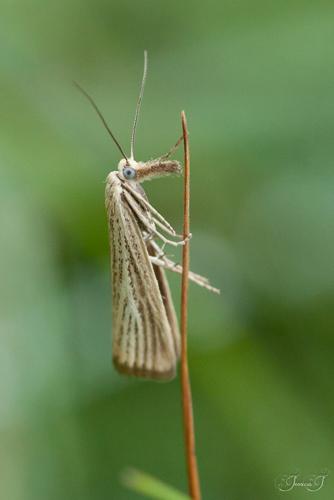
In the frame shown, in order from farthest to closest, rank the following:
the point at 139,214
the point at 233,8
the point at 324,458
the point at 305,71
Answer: the point at 233,8
the point at 305,71
the point at 324,458
the point at 139,214

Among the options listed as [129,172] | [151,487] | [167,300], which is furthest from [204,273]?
[151,487]

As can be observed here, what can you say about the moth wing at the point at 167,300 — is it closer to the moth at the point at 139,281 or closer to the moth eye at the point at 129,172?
the moth at the point at 139,281

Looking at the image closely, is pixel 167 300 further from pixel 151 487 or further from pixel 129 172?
pixel 151 487

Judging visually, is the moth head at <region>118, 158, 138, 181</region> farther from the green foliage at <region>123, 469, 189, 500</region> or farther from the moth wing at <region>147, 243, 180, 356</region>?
the green foliage at <region>123, 469, 189, 500</region>

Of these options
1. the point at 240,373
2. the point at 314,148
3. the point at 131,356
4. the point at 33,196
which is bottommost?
the point at 240,373

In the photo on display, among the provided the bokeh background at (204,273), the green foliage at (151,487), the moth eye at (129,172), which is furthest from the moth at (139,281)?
the green foliage at (151,487)

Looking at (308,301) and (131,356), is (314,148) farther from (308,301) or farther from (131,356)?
(131,356)

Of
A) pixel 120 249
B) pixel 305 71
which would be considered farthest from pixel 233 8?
pixel 120 249
